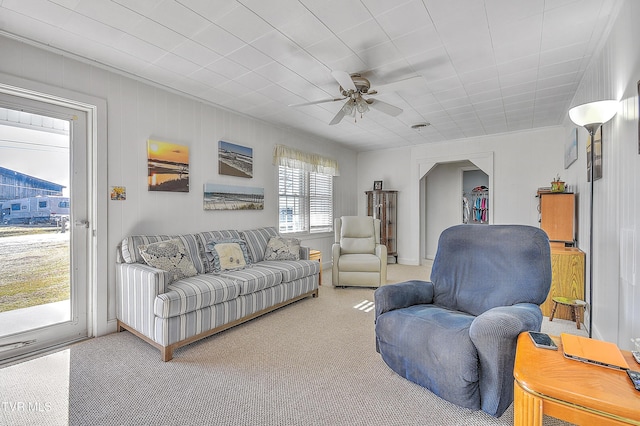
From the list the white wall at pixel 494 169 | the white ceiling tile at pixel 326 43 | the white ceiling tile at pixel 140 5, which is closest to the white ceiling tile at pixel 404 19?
the white ceiling tile at pixel 326 43

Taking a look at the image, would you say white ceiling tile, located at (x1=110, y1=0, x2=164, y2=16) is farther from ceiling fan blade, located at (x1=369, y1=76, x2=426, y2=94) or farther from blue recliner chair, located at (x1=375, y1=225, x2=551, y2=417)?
blue recliner chair, located at (x1=375, y1=225, x2=551, y2=417)

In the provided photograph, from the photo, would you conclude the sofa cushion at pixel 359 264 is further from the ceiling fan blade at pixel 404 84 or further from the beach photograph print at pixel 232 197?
the ceiling fan blade at pixel 404 84

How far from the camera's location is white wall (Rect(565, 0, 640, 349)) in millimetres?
1711

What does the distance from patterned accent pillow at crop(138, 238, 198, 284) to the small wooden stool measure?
353cm

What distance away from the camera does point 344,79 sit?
2.49 metres

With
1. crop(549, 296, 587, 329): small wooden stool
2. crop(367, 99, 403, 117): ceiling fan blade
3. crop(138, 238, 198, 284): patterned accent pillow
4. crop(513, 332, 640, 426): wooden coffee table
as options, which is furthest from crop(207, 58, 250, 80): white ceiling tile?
crop(549, 296, 587, 329): small wooden stool

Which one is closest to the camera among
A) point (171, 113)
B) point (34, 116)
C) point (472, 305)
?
point (472, 305)

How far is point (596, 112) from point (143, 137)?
378 cm

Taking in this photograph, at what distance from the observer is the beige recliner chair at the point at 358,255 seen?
4.30m

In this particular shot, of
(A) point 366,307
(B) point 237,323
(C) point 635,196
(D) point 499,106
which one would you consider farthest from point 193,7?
(D) point 499,106

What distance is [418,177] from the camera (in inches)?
236

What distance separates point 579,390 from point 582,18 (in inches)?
92.2

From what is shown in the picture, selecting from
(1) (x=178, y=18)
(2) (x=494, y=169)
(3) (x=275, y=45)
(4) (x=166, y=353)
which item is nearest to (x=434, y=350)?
(4) (x=166, y=353)

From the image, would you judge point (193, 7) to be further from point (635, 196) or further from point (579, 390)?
point (635, 196)
